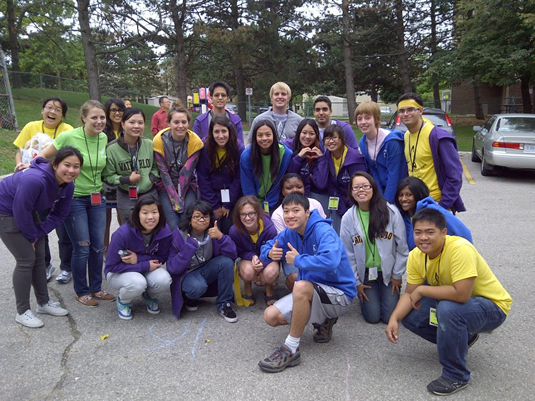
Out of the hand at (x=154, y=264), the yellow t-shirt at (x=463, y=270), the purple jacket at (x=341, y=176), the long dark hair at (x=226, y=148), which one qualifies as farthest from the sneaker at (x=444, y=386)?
the long dark hair at (x=226, y=148)

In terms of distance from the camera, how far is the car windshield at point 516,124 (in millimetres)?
9997

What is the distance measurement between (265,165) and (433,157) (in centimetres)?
160

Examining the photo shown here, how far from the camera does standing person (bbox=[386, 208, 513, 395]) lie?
2.68m

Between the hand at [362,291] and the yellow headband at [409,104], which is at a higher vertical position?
the yellow headband at [409,104]

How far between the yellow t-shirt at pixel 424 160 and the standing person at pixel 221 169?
1.73 meters

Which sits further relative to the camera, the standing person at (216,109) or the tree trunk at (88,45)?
the tree trunk at (88,45)

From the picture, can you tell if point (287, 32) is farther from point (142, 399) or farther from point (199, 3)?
point (142, 399)

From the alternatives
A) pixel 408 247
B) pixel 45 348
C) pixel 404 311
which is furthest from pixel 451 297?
pixel 45 348

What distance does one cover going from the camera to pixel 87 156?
13.3ft

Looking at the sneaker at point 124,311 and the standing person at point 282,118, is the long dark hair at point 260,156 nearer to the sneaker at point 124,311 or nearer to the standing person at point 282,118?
the standing person at point 282,118

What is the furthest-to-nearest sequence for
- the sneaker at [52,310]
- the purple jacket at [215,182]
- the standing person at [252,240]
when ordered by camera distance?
the purple jacket at [215,182], the standing person at [252,240], the sneaker at [52,310]

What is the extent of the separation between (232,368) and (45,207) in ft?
6.42

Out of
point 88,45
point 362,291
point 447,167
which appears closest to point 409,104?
point 447,167

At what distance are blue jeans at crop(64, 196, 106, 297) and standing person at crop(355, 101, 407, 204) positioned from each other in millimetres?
2694
